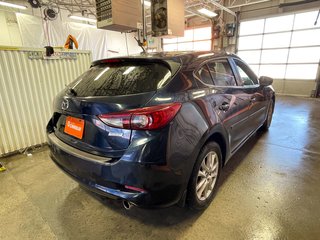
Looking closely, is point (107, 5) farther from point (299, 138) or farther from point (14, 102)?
point (299, 138)

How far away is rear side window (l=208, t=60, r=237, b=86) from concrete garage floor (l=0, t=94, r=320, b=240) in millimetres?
1092

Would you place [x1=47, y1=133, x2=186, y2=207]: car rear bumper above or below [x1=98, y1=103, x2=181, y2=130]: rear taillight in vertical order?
below

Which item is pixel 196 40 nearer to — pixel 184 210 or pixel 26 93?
pixel 26 93

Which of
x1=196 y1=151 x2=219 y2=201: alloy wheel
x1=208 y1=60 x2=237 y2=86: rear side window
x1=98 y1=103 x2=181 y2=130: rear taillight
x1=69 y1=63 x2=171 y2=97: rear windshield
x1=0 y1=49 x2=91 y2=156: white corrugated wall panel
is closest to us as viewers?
x1=98 y1=103 x2=181 y2=130: rear taillight

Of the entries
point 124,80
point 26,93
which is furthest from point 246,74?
point 26,93

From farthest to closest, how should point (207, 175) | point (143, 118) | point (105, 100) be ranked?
point (207, 175)
point (105, 100)
point (143, 118)

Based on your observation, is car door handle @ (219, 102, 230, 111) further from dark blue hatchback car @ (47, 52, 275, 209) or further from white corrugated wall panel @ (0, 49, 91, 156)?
white corrugated wall panel @ (0, 49, 91, 156)

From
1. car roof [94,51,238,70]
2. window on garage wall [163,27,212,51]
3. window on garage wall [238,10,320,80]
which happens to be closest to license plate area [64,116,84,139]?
car roof [94,51,238,70]

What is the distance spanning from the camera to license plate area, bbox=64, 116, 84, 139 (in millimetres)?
1385

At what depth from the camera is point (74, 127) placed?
56.9 inches

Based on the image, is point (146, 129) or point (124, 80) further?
point (124, 80)

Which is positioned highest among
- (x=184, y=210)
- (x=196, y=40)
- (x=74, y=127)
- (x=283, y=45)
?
(x=196, y=40)

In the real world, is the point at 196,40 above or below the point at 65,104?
above

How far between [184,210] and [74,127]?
1178mm
